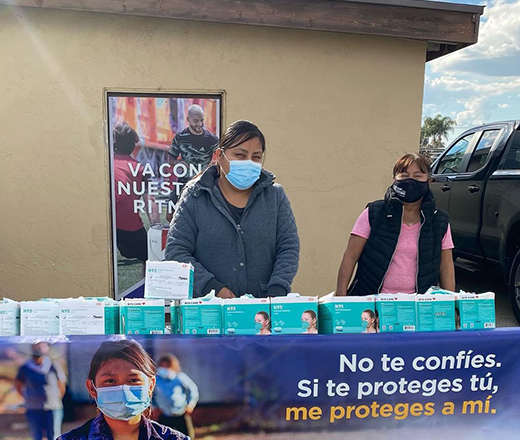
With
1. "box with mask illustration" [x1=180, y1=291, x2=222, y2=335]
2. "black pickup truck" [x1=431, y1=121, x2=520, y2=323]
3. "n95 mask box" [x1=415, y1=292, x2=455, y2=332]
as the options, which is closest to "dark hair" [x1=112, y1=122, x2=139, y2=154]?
"box with mask illustration" [x1=180, y1=291, x2=222, y2=335]

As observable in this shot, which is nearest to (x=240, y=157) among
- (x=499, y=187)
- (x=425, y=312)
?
(x=425, y=312)

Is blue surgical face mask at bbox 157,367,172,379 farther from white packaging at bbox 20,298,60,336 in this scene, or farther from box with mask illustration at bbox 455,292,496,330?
box with mask illustration at bbox 455,292,496,330

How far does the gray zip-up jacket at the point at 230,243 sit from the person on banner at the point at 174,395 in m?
0.55

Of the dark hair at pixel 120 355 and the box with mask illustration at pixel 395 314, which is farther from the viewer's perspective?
the box with mask illustration at pixel 395 314

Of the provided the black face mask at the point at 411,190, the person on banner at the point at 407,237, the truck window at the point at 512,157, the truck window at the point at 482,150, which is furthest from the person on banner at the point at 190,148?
the truck window at the point at 482,150

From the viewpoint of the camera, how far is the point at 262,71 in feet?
13.8

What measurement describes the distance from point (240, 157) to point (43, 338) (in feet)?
4.04

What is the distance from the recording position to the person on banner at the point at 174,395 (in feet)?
6.00

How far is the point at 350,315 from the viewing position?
6.33 ft

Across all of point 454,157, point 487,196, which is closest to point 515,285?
point 487,196

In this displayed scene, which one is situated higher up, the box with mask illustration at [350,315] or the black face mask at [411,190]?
the black face mask at [411,190]

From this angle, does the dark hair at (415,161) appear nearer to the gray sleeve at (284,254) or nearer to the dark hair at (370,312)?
the gray sleeve at (284,254)

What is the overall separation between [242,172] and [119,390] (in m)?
1.18

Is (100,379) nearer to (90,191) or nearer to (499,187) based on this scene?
(90,191)
